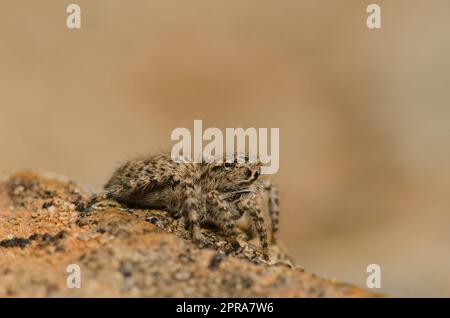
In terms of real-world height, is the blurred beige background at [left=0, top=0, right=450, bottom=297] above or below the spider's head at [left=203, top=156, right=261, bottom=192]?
above

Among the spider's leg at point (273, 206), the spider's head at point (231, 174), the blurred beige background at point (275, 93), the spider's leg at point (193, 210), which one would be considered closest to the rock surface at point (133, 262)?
the spider's leg at point (193, 210)

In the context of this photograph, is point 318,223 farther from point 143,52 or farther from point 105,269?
point 105,269

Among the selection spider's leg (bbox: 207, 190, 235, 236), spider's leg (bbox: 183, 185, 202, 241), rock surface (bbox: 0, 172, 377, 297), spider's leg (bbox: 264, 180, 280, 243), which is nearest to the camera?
rock surface (bbox: 0, 172, 377, 297)

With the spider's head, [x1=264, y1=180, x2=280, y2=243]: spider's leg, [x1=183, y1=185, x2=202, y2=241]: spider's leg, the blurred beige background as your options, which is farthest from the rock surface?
the blurred beige background

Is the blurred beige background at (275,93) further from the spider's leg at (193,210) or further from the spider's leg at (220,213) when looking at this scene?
the spider's leg at (193,210)

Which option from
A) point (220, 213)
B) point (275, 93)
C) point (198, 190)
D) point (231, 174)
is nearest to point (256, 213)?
point (220, 213)

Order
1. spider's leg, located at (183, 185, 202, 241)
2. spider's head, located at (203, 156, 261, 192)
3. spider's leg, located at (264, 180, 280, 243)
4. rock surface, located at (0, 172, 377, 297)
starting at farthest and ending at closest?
spider's leg, located at (264, 180, 280, 243)
spider's head, located at (203, 156, 261, 192)
spider's leg, located at (183, 185, 202, 241)
rock surface, located at (0, 172, 377, 297)

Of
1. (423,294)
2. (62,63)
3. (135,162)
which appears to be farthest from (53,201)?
(62,63)

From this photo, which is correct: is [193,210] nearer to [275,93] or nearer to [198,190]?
[198,190]

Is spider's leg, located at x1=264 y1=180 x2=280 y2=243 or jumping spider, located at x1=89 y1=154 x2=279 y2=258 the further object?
spider's leg, located at x1=264 y1=180 x2=280 y2=243

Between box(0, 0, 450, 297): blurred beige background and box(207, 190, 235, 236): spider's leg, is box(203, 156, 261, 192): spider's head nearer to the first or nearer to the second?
box(207, 190, 235, 236): spider's leg
